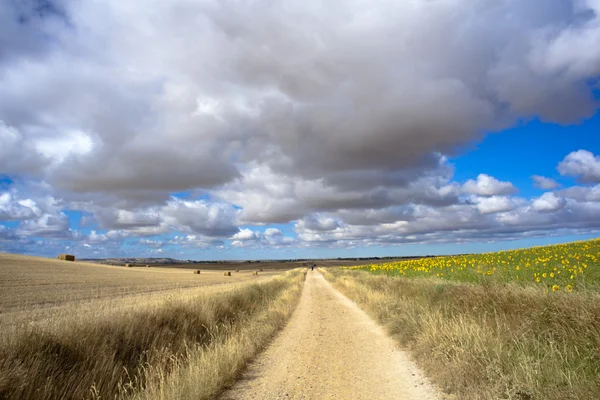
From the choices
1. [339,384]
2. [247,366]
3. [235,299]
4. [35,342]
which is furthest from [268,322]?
[35,342]

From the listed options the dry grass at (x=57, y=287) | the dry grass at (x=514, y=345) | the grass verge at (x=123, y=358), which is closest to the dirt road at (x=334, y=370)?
the dry grass at (x=514, y=345)

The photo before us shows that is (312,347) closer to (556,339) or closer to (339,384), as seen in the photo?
(339,384)

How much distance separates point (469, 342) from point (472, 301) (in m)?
2.52

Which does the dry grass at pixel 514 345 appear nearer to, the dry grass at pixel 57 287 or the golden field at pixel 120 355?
the golden field at pixel 120 355

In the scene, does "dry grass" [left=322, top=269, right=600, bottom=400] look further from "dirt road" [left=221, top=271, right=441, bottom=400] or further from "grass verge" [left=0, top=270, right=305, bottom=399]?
"grass verge" [left=0, top=270, right=305, bottom=399]

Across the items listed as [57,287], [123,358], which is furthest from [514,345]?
[57,287]

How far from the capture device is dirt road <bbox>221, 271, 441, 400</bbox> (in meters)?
6.47

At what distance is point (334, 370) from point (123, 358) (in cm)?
474

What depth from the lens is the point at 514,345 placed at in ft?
20.6

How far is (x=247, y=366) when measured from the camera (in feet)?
27.8

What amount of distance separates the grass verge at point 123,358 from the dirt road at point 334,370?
65cm

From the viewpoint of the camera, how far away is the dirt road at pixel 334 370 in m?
6.47

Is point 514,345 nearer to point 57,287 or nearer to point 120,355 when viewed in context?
point 120,355

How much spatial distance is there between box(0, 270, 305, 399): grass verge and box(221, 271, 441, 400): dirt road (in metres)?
0.65
